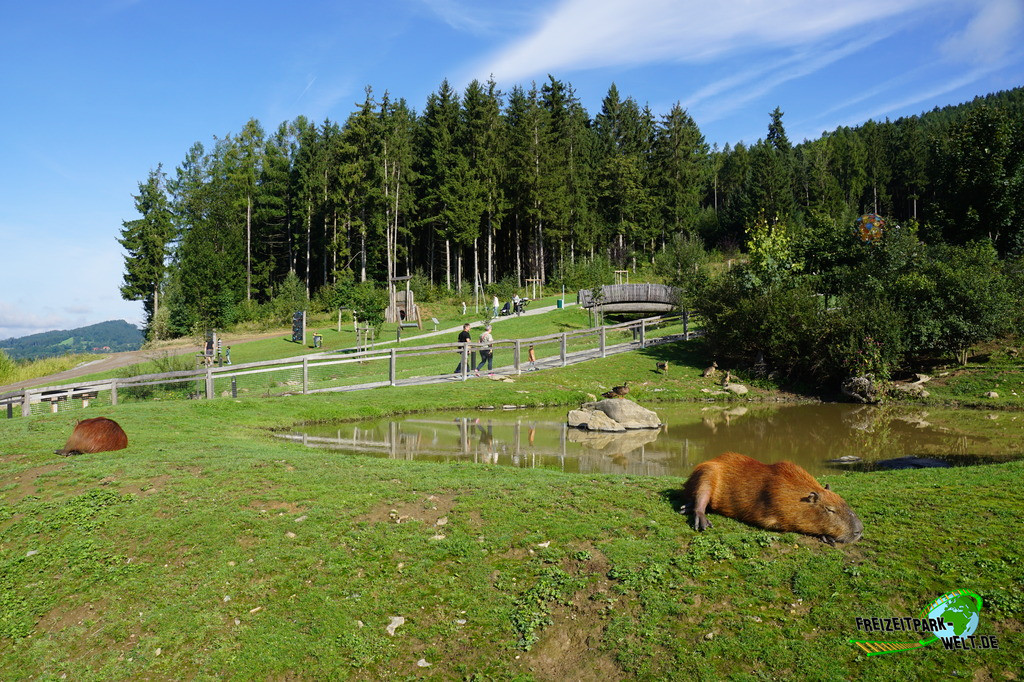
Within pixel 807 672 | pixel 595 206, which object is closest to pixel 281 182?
pixel 595 206

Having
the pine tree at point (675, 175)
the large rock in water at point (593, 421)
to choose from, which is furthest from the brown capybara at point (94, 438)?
the pine tree at point (675, 175)

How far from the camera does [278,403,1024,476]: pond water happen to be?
13.2 metres

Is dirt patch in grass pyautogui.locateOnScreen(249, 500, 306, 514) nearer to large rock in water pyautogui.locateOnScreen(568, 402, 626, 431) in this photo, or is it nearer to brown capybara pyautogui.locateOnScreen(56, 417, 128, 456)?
brown capybara pyautogui.locateOnScreen(56, 417, 128, 456)

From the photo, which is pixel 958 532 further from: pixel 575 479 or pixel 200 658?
pixel 200 658

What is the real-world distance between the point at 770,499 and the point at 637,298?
119 feet

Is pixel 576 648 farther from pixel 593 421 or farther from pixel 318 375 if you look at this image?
pixel 318 375

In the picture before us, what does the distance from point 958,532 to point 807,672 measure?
8.95 ft

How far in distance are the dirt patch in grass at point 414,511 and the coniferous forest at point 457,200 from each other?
3915cm

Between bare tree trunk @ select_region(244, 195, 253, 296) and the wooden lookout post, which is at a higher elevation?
bare tree trunk @ select_region(244, 195, 253, 296)

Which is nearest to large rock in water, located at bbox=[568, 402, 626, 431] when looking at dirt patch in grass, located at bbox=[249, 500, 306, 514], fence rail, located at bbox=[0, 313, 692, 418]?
fence rail, located at bbox=[0, 313, 692, 418]

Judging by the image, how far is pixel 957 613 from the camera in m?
5.29

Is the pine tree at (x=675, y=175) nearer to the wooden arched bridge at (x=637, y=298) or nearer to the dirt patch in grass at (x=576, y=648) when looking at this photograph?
the wooden arched bridge at (x=637, y=298)

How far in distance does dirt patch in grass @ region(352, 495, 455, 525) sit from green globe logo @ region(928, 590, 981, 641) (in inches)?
193

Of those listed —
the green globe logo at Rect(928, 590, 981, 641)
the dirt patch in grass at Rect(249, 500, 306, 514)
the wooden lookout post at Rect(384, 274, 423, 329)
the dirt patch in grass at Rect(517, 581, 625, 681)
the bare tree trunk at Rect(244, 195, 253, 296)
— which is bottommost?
the dirt patch in grass at Rect(517, 581, 625, 681)
